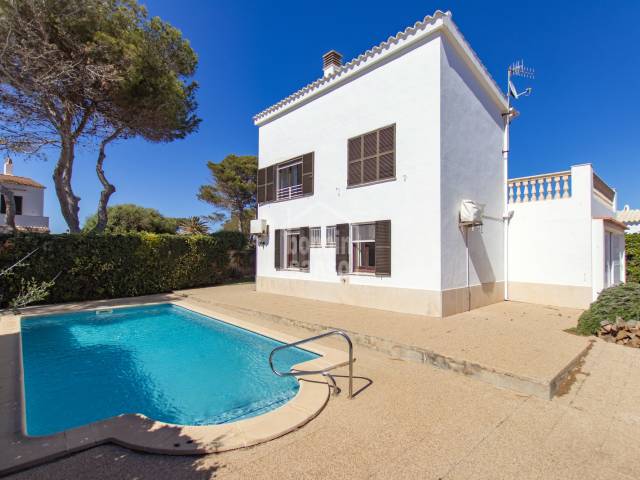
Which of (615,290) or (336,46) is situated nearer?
(615,290)

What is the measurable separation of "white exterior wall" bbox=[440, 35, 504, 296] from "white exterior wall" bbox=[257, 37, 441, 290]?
1.30 ft

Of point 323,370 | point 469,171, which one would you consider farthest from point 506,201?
point 323,370

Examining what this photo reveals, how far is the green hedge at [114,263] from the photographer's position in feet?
40.6

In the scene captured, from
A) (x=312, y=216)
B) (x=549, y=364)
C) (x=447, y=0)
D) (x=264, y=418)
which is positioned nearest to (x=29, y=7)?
(x=312, y=216)

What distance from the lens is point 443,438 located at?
3557mm

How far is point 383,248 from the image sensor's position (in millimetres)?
10242

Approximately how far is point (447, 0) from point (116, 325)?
15.4 meters

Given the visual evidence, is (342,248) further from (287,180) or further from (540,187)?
(540,187)

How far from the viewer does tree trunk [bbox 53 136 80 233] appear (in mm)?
14422

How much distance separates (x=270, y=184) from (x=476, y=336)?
440 inches

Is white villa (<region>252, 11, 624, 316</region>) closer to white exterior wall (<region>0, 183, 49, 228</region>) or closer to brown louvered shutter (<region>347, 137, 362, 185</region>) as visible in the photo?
brown louvered shutter (<region>347, 137, 362, 185</region>)

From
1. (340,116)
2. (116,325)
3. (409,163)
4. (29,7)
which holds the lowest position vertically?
(116,325)

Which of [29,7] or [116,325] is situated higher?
[29,7]

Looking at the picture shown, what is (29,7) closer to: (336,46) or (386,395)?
(336,46)
